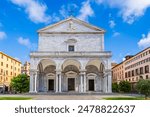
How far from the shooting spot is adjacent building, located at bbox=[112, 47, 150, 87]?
161 ft

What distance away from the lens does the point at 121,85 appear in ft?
164

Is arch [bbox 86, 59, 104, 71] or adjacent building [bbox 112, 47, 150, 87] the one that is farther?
adjacent building [bbox 112, 47, 150, 87]

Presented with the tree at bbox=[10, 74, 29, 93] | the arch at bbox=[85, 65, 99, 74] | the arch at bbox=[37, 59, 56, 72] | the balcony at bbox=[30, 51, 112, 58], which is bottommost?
the tree at bbox=[10, 74, 29, 93]

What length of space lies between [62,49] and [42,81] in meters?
6.31

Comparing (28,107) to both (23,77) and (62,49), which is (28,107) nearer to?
(62,49)

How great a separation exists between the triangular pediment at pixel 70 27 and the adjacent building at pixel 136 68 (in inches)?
498

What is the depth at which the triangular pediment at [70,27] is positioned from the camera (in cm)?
4266

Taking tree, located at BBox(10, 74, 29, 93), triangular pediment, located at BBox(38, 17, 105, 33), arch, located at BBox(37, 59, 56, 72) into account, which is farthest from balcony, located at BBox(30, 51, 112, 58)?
tree, located at BBox(10, 74, 29, 93)

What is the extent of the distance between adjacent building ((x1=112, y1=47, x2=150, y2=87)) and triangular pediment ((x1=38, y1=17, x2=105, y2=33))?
498 inches

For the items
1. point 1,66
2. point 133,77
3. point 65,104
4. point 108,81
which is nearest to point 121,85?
point 133,77

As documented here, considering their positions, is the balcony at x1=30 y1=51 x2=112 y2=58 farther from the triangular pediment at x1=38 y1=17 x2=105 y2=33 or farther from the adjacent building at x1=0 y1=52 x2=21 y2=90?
the adjacent building at x1=0 y1=52 x2=21 y2=90

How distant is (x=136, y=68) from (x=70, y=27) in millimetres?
21579

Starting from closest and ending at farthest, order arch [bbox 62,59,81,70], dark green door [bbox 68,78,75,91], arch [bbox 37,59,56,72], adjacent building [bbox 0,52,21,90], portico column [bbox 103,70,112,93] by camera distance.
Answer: portico column [bbox 103,70,112,93]
arch [bbox 62,59,81,70]
arch [bbox 37,59,56,72]
dark green door [bbox 68,78,75,91]
adjacent building [bbox 0,52,21,90]

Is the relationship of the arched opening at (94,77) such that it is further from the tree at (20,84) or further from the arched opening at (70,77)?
the tree at (20,84)
